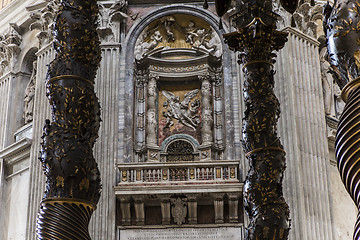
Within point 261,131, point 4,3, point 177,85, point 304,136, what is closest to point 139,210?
point 177,85

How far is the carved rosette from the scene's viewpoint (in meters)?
5.93

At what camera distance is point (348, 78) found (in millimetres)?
3062

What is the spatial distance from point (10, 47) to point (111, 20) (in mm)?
3398

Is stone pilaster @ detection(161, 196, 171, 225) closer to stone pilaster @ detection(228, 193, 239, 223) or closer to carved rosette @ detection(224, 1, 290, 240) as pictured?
stone pilaster @ detection(228, 193, 239, 223)

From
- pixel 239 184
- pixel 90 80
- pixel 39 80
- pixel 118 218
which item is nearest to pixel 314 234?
pixel 239 184

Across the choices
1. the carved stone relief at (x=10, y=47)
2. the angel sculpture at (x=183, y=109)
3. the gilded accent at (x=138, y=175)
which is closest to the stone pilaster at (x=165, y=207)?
the gilded accent at (x=138, y=175)

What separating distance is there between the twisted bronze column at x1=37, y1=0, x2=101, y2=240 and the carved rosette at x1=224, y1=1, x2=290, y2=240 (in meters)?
1.88

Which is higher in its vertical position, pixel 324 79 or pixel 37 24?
pixel 37 24

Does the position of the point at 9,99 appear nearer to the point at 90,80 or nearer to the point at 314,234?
the point at 314,234

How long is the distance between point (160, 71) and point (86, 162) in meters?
9.83

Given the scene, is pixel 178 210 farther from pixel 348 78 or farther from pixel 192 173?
pixel 348 78

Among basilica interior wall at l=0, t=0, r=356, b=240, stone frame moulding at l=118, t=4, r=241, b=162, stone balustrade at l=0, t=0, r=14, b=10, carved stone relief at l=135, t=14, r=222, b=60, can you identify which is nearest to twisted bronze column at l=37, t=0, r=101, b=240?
basilica interior wall at l=0, t=0, r=356, b=240

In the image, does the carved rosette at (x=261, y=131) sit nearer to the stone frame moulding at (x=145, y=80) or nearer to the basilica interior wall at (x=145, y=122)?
the basilica interior wall at (x=145, y=122)

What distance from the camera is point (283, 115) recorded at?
1298cm
